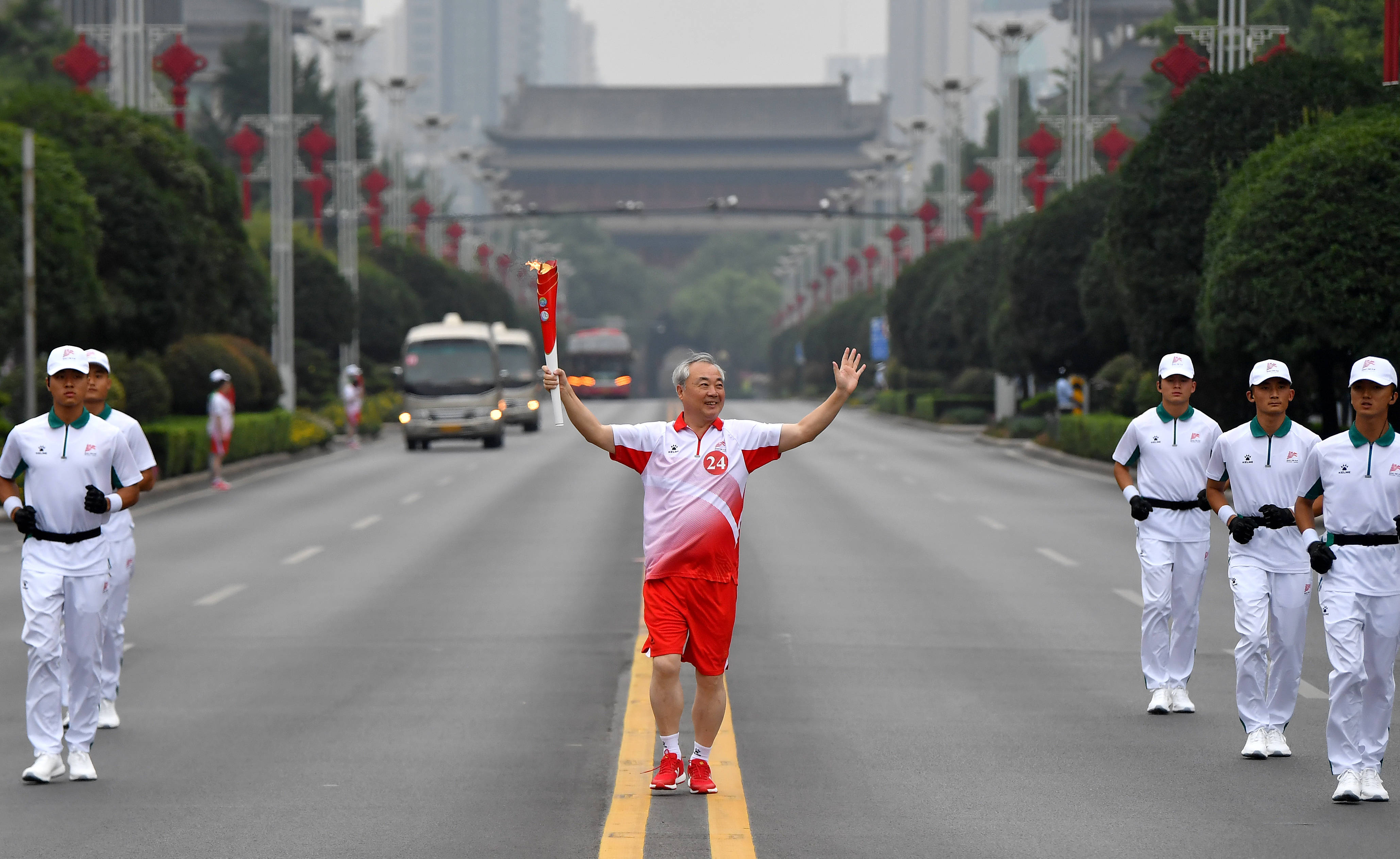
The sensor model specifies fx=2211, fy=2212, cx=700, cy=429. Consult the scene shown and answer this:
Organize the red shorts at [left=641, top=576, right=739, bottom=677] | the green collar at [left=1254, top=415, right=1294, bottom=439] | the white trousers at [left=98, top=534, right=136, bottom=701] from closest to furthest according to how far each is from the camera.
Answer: the red shorts at [left=641, top=576, right=739, bottom=677], the green collar at [left=1254, top=415, right=1294, bottom=439], the white trousers at [left=98, top=534, right=136, bottom=701]

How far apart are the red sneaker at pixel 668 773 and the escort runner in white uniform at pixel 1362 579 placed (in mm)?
2712


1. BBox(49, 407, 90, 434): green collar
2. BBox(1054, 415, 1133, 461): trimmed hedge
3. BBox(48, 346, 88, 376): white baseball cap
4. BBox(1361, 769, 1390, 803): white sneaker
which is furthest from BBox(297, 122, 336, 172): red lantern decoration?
BBox(1361, 769, 1390, 803): white sneaker

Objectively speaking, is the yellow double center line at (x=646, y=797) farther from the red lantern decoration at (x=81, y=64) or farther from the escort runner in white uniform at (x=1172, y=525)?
the red lantern decoration at (x=81, y=64)

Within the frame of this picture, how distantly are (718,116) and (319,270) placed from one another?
13248 centimetres

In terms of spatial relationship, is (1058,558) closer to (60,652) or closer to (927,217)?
(60,652)

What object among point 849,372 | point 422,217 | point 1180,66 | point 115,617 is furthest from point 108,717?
point 422,217

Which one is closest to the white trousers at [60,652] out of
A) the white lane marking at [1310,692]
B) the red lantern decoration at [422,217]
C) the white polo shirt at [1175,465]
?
the white polo shirt at [1175,465]

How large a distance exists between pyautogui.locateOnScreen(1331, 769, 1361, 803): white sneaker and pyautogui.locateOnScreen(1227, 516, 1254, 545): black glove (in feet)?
4.60

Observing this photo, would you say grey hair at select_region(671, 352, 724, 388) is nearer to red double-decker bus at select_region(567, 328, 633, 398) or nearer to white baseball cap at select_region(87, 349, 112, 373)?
white baseball cap at select_region(87, 349, 112, 373)

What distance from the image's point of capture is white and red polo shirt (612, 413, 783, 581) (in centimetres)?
889

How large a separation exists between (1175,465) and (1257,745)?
2.02 metres

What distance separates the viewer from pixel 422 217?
99500 millimetres

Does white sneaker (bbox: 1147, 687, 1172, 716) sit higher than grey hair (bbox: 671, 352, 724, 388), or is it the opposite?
grey hair (bbox: 671, 352, 724, 388)

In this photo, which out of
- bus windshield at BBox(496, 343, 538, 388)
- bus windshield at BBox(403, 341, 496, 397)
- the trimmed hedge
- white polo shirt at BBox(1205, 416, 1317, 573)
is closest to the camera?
white polo shirt at BBox(1205, 416, 1317, 573)
